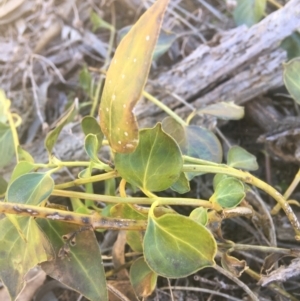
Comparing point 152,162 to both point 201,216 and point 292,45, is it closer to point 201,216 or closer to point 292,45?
point 201,216

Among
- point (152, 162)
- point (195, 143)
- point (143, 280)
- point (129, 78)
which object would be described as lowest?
point (143, 280)

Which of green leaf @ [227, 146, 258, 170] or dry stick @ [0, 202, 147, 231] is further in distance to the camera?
green leaf @ [227, 146, 258, 170]

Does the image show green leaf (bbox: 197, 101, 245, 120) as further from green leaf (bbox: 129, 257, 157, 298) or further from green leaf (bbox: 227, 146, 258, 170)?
green leaf (bbox: 129, 257, 157, 298)

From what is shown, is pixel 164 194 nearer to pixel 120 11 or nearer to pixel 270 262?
pixel 270 262

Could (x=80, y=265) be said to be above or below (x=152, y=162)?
below

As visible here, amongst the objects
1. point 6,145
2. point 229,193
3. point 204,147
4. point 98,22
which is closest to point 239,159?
point 204,147

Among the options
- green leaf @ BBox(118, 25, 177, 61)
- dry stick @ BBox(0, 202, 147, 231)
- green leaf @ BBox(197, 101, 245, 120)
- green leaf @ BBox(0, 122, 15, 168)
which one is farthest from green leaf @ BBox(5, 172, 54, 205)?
green leaf @ BBox(118, 25, 177, 61)
